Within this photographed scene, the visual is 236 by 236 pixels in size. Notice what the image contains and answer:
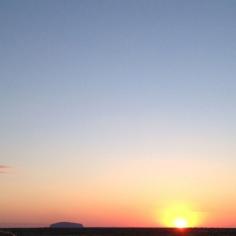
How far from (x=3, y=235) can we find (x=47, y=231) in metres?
74.6

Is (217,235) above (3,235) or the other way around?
above

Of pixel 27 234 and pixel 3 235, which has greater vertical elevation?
pixel 27 234

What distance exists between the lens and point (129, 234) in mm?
94125

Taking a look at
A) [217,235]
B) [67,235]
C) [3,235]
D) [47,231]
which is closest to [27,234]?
[67,235]

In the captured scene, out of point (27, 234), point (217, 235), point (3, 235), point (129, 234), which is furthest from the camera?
point (129, 234)

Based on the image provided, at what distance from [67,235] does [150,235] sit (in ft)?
58.8

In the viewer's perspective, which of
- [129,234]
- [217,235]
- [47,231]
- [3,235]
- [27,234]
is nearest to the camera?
[3,235]

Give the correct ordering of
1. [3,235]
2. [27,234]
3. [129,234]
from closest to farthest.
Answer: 1. [3,235]
2. [27,234]
3. [129,234]

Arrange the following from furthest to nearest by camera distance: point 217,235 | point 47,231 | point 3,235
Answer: point 47,231 → point 217,235 → point 3,235

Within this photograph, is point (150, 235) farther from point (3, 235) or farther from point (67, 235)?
point (3, 235)

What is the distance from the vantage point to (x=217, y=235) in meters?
81.8

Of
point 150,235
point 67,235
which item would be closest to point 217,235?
point 150,235

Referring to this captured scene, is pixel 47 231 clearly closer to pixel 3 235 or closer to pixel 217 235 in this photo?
pixel 217 235

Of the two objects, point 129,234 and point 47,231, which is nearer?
point 129,234
